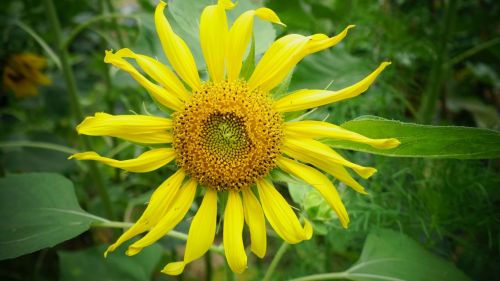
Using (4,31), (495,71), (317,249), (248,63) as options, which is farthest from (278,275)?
(495,71)

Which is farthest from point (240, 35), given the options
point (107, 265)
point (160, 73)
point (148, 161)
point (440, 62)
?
point (440, 62)

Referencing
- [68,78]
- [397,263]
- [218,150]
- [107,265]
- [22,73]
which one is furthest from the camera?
[22,73]

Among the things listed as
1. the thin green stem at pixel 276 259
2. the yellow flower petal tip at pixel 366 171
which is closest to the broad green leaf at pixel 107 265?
the thin green stem at pixel 276 259

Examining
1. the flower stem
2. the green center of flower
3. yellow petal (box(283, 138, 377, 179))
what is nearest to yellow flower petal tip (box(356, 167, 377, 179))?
yellow petal (box(283, 138, 377, 179))

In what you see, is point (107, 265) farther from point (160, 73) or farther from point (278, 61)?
point (278, 61)

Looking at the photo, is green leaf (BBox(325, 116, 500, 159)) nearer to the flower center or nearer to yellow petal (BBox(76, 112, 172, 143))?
the flower center

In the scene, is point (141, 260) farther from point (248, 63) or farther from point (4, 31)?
point (4, 31)
